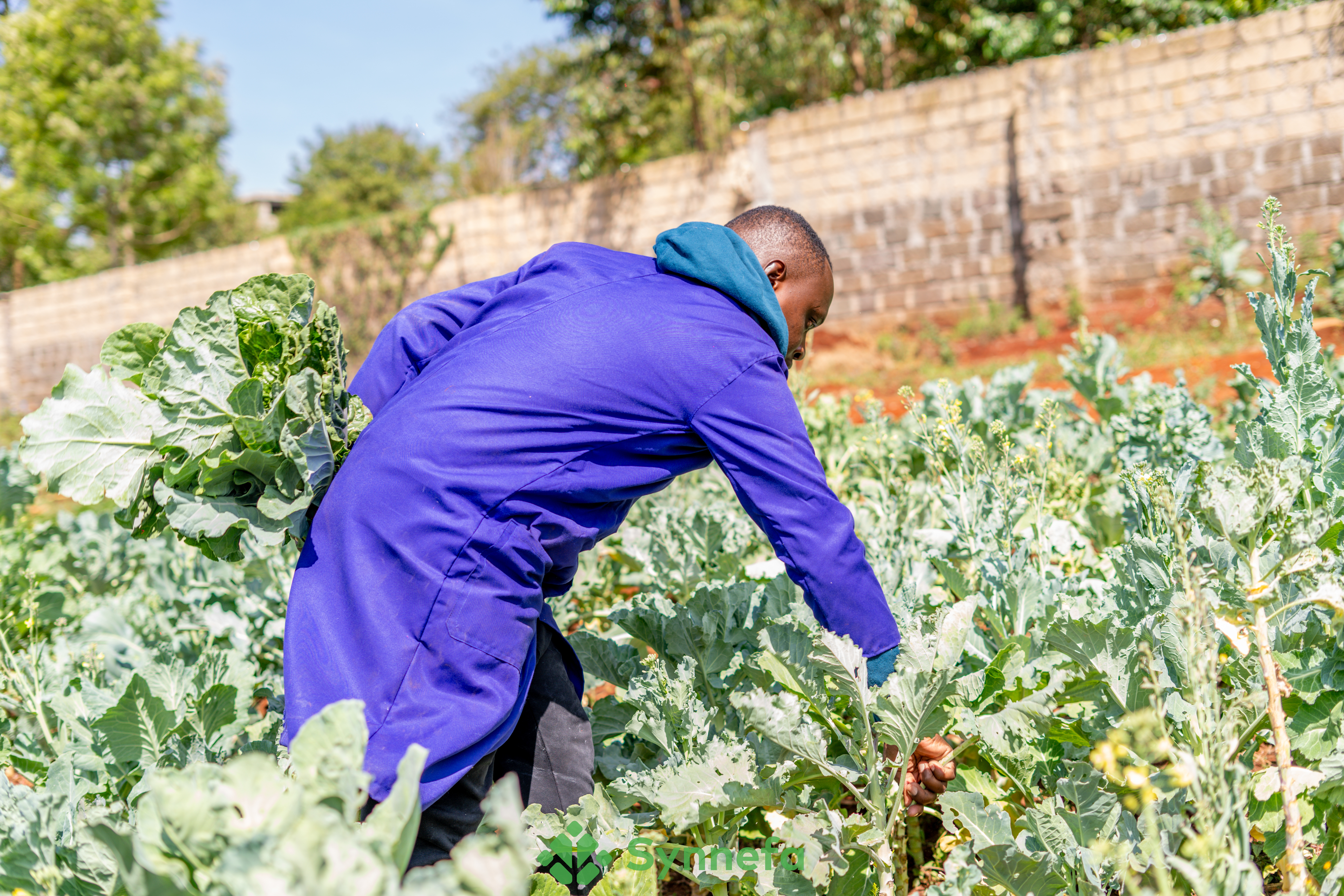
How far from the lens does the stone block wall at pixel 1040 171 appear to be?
27.1 feet

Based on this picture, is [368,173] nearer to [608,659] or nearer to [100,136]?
[100,136]

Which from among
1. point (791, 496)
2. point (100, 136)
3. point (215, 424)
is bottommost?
point (791, 496)

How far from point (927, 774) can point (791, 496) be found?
27.5 inches

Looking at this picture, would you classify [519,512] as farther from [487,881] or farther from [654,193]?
[654,193]

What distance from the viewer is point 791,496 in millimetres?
1714

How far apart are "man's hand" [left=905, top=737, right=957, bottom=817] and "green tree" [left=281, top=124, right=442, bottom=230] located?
34547 millimetres

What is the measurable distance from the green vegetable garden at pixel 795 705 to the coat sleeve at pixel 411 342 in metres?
0.23

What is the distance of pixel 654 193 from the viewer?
38.3 ft

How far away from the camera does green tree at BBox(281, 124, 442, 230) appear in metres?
34.4

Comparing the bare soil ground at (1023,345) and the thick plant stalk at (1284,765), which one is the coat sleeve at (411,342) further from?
the bare soil ground at (1023,345)

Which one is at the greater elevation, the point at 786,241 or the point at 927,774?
the point at 786,241

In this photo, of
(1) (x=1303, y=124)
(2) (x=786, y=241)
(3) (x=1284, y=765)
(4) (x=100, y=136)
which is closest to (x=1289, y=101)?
(1) (x=1303, y=124)

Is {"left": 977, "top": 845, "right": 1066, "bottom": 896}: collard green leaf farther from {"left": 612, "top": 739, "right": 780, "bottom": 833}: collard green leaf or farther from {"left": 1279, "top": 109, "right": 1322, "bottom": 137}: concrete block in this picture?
{"left": 1279, "top": 109, "right": 1322, "bottom": 137}: concrete block

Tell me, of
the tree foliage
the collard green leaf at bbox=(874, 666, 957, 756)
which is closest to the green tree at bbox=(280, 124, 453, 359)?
the tree foliage
